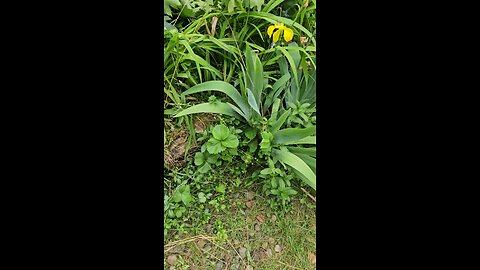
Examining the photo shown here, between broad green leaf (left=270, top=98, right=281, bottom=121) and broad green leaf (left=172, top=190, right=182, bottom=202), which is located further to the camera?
broad green leaf (left=270, top=98, right=281, bottom=121)

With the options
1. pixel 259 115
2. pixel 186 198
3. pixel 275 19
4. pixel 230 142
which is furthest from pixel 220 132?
pixel 275 19

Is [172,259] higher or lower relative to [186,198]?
lower

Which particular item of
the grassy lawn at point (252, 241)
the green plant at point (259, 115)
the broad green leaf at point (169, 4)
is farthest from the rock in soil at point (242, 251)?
the broad green leaf at point (169, 4)

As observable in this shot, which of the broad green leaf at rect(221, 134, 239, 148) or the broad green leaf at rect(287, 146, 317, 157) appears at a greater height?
the broad green leaf at rect(221, 134, 239, 148)

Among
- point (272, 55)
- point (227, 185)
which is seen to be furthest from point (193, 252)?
point (272, 55)

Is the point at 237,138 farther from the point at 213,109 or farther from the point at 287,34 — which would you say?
the point at 287,34

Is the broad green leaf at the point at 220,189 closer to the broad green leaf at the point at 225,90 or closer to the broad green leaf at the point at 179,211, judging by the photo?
the broad green leaf at the point at 179,211

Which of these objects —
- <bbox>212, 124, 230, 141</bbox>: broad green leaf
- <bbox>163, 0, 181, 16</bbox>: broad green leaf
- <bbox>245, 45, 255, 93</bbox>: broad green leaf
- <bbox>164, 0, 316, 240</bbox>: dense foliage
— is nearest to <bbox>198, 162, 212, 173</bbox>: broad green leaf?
<bbox>164, 0, 316, 240</bbox>: dense foliage

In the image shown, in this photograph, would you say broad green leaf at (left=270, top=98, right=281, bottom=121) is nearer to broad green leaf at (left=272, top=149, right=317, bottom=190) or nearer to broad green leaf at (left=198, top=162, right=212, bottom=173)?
broad green leaf at (left=272, top=149, right=317, bottom=190)

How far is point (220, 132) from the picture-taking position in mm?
1595

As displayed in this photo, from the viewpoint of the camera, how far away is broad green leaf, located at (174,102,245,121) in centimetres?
160

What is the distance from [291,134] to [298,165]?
12 cm
